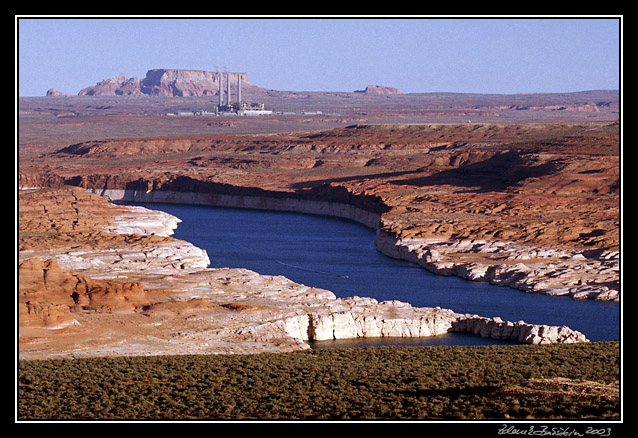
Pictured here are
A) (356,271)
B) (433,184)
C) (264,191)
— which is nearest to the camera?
(356,271)

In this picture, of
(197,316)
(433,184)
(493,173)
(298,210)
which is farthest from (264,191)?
(197,316)

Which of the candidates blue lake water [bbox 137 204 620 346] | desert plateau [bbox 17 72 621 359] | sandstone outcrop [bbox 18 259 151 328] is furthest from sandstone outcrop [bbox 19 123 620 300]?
sandstone outcrop [bbox 18 259 151 328]

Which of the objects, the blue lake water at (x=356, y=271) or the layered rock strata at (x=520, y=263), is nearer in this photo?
the blue lake water at (x=356, y=271)

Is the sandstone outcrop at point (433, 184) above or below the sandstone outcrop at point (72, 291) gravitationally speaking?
above

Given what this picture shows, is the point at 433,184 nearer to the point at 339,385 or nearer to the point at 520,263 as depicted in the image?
the point at 520,263
